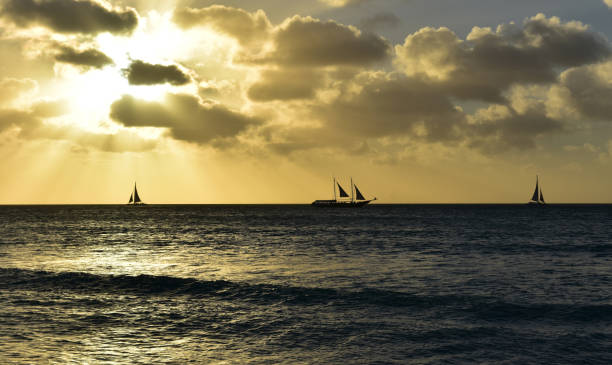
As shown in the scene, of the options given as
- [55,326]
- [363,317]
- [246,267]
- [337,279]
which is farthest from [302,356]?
[246,267]

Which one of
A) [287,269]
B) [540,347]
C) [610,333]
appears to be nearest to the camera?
[540,347]

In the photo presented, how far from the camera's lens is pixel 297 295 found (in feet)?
85.4

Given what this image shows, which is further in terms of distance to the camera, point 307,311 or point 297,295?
point 297,295

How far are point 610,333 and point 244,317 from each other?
15.3m

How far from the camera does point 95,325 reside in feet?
65.4

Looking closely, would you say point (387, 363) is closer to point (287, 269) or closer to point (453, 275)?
point (453, 275)

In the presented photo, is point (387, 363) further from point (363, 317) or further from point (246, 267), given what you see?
point (246, 267)

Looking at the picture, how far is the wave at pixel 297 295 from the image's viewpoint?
2180 centimetres

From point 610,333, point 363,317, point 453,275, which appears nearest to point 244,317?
point 363,317

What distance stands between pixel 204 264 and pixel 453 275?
21.0 metres

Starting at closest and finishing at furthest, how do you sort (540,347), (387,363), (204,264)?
1. (387,363)
2. (540,347)
3. (204,264)

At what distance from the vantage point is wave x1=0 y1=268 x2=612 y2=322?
71.5 ft

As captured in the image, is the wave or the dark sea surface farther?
the wave

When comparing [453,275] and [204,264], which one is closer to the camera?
[453,275]
